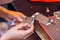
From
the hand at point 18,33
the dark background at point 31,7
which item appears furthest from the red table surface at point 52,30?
the dark background at point 31,7

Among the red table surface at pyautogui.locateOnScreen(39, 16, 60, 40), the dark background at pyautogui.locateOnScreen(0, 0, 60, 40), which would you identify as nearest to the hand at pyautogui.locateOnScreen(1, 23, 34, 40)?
the red table surface at pyautogui.locateOnScreen(39, 16, 60, 40)

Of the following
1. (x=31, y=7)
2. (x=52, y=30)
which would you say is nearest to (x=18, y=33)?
(x=52, y=30)

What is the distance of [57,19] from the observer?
832mm

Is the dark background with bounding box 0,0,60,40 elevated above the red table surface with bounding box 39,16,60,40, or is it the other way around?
the red table surface with bounding box 39,16,60,40

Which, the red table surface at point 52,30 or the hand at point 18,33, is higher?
the red table surface at point 52,30

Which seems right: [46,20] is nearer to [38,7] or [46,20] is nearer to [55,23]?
[55,23]

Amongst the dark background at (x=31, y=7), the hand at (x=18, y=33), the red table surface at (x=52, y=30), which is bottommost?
the dark background at (x=31, y=7)

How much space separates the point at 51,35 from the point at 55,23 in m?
0.11

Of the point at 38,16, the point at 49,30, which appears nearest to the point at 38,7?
the point at 38,16

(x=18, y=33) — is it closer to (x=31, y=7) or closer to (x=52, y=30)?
(x=52, y=30)

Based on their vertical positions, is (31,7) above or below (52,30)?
below

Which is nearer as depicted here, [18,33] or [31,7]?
[18,33]

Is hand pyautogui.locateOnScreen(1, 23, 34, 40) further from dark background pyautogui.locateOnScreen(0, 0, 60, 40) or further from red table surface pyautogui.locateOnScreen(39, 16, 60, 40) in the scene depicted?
dark background pyautogui.locateOnScreen(0, 0, 60, 40)

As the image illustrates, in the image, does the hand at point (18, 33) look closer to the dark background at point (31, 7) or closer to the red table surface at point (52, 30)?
the red table surface at point (52, 30)
